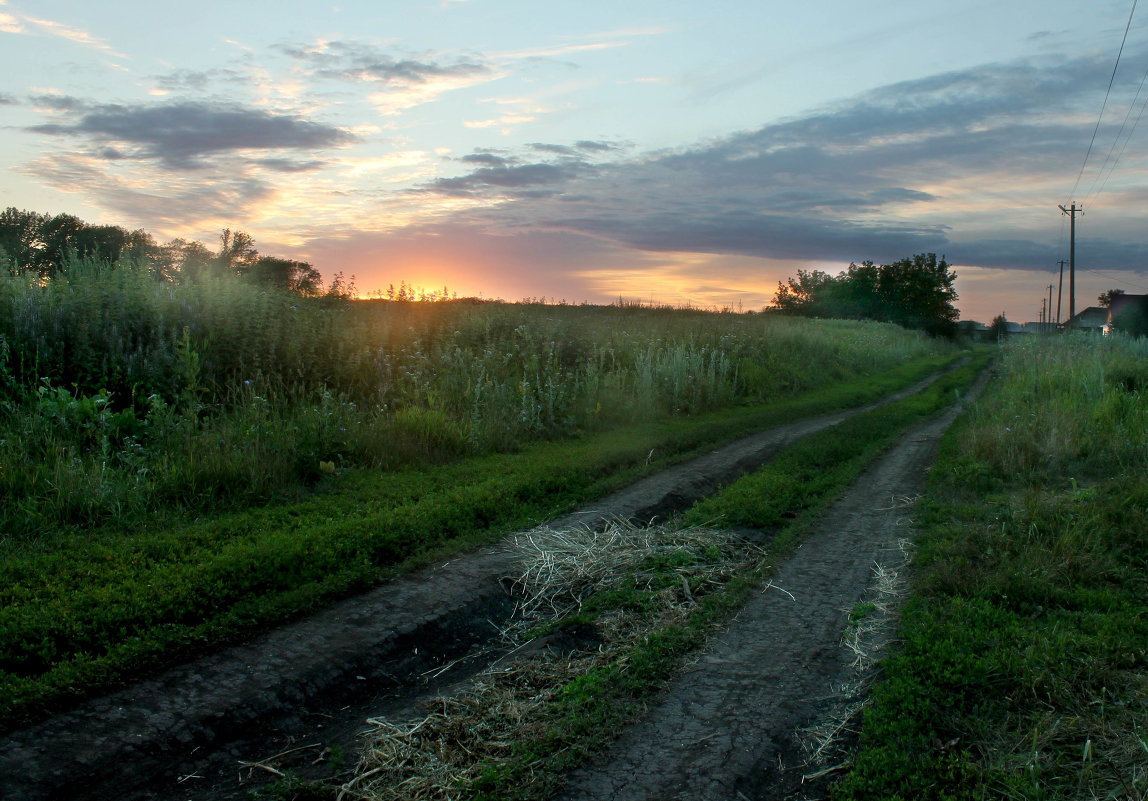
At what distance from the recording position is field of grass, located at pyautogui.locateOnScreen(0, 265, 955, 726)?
175 inches

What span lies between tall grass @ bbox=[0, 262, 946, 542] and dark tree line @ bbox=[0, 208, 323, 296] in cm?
92

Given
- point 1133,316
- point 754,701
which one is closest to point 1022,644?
point 754,701

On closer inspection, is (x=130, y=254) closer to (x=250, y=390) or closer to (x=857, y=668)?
(x=250, y=390)

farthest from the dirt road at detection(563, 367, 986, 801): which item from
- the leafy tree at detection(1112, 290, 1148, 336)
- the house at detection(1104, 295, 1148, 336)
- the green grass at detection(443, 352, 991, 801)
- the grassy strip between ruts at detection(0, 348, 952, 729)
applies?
the leafy tree at detection(1112, 290, 1148, 336)

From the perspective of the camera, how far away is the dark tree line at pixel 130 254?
11.2 meters

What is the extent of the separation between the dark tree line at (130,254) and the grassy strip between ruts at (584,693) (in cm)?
832

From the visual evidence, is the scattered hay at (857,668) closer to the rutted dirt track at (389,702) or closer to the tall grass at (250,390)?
the rutted dirt track at (389,702)

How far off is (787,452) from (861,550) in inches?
160

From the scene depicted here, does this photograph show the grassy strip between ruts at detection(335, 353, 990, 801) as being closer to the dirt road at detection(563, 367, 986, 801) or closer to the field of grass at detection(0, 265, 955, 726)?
the dirt road at detection(563, 367, 986, 801)

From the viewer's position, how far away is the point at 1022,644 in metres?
4.05

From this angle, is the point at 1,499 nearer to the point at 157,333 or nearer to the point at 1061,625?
the point at 157,333

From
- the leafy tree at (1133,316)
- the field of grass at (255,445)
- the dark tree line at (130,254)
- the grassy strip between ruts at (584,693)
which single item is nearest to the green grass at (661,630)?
the grassy strip between ruts at (584,693)

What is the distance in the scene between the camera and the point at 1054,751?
315 centimetres

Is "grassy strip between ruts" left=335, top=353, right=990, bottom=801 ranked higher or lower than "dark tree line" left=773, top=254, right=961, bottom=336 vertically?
lower
